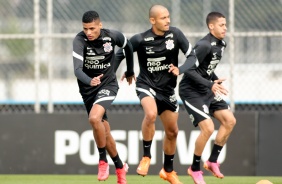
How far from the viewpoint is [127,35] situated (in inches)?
623

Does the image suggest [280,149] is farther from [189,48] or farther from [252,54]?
[189,48]

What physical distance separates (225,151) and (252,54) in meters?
1.67

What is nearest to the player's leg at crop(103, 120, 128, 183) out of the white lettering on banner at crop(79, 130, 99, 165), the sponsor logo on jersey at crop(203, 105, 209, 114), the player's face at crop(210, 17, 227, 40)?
the sponsor logo on jersey at crop(203, 105, 209, 114)

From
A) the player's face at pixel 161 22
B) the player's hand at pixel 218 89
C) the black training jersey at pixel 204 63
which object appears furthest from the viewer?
the black training jersey at pixel 204 63

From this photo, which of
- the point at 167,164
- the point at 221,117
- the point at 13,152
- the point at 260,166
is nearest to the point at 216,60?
the point at 221,117

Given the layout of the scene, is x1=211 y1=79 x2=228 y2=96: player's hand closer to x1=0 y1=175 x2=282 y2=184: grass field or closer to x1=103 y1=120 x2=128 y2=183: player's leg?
x1=103 y1=120 x2=128 y2=183: player's leg

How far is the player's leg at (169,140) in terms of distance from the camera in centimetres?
1280

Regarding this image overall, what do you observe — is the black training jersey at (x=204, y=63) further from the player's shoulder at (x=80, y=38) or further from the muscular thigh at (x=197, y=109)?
the player's shoulder at (x=80, y=38)

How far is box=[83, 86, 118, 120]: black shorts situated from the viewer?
40.1ft

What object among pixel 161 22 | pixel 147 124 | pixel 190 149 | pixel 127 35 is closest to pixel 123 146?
pixel 190 149

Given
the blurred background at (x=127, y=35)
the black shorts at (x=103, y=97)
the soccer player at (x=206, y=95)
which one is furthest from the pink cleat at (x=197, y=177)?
the blurred background at (x=127, y=35)

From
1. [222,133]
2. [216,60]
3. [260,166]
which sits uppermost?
[216,60]

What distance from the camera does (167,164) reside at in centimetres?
1298

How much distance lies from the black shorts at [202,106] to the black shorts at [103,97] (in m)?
1.37
